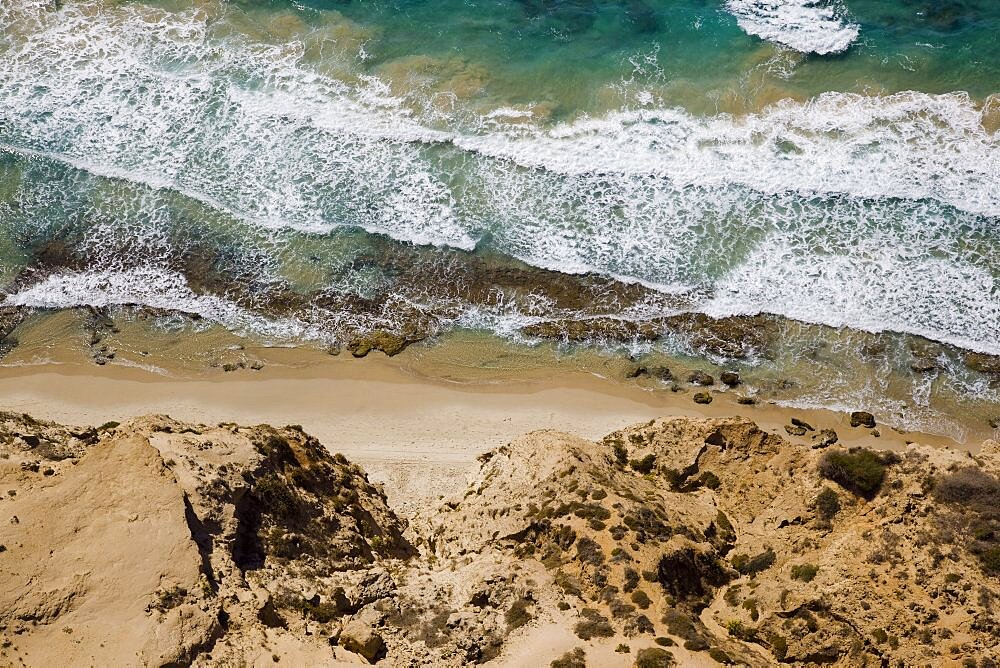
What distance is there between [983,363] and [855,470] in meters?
13.2

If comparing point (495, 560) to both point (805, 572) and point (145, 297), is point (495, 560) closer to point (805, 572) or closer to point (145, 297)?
point (805, 572)

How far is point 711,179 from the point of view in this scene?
131 ft

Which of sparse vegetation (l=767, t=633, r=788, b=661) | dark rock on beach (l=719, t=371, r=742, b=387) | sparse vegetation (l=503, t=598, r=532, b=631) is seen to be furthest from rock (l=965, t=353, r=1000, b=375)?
sparse vegetation (l=503, t=598, r=532, b=631)

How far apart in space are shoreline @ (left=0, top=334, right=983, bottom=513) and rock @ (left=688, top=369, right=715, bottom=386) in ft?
1.99

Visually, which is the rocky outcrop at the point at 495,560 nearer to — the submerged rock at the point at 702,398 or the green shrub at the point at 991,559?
the green shrub at the point at 991,559

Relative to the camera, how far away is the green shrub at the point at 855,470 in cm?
2516

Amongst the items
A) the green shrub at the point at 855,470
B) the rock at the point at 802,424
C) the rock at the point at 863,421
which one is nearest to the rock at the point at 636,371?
the rock at the point at 802,424

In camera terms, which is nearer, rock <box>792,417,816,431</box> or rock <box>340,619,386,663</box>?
A: rock <box>340,619,386,663</box>

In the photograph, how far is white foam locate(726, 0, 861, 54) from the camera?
44781 mm

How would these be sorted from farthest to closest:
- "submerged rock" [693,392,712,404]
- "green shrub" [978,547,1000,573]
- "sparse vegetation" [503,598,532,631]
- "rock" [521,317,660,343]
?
"rock" [521,317,660,343], "submerged rock" [693,392,712,404], "sparse vegetation" [503,598,532,631], "green shrub" [978,547,1000,573]

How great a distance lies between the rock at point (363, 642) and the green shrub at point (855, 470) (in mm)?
15036

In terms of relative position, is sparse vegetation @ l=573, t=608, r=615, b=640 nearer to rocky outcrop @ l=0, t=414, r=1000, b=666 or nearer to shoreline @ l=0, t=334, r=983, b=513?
rocky outcrop @ l=0, t=414, r=1000, b=666

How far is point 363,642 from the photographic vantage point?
71.8 ft

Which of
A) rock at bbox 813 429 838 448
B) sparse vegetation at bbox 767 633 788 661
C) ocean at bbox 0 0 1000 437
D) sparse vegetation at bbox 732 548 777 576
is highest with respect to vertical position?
ocean at bbox 0 0 1000 437
